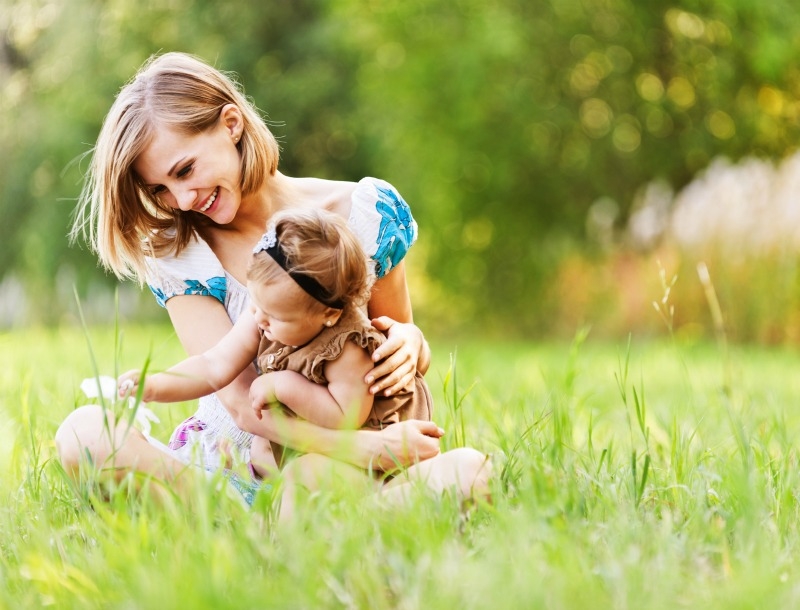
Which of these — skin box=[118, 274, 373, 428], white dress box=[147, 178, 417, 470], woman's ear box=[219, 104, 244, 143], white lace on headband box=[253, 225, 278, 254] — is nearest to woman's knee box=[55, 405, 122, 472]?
skin box=[118, 274, 373, 428]

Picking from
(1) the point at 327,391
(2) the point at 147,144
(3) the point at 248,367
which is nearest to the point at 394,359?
(1) the point at 327,391

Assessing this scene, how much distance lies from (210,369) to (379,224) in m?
0.54

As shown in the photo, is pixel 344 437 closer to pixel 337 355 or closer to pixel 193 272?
pixel 337 355

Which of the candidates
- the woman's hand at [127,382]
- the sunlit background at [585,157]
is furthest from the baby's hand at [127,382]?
the sunlit background at [585,157]

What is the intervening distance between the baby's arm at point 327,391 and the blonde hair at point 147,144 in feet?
1.69

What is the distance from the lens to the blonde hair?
90.1 inches

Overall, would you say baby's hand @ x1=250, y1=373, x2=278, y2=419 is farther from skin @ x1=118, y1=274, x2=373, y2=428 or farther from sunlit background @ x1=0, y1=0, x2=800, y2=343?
sunlit background @ x1=0, y1=0, x2=800, y2=343

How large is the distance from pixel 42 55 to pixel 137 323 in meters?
5.00

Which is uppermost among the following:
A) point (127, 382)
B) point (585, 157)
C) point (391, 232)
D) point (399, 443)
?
point (391, 232)

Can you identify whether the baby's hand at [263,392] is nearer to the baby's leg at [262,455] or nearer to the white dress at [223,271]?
the baby's leg at [262,455]

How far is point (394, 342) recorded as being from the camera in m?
2.14

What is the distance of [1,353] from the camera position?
5039 millimetres

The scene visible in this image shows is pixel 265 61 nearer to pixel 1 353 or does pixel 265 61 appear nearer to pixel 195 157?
pixel 1 353

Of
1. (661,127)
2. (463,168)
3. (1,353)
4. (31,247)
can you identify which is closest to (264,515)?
(1,353)
